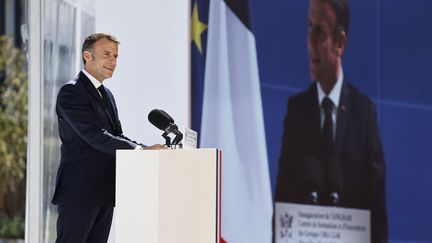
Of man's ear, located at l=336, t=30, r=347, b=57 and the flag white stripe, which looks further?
the flag white stripe

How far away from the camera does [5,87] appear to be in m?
14.4

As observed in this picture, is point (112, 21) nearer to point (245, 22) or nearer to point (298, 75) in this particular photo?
point (245, 22)

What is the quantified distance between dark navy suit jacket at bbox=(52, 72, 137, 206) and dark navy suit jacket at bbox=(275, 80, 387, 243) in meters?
1.33

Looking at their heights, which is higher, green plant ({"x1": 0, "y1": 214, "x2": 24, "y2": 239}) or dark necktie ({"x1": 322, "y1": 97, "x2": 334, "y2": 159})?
dark necktie ({"x1": 322, "y1": 97, "x2": 334, "y2": 159})

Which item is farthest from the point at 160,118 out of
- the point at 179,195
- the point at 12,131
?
the point at 12,131

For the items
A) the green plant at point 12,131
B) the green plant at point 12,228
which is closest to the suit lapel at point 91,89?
the green plant at point 12,228

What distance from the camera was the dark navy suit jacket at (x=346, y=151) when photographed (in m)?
5.11

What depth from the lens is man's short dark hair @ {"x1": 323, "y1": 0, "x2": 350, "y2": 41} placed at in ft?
17.1

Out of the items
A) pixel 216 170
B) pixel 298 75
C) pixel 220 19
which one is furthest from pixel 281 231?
pixel 216 170

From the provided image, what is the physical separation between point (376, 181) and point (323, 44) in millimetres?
814

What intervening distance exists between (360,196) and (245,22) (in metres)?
1.21

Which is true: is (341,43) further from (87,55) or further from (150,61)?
(87,55)

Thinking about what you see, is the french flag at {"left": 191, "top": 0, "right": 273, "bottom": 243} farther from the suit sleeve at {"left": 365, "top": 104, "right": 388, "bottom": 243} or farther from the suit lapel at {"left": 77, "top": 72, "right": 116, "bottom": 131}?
the suit lapel at {"left": 77, "top": 72, "right": 116, "bottom": 131}

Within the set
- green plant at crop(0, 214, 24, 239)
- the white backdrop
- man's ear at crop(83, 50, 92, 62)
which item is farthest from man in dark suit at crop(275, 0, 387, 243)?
green plant at crop(0, 214, 24, 239)
